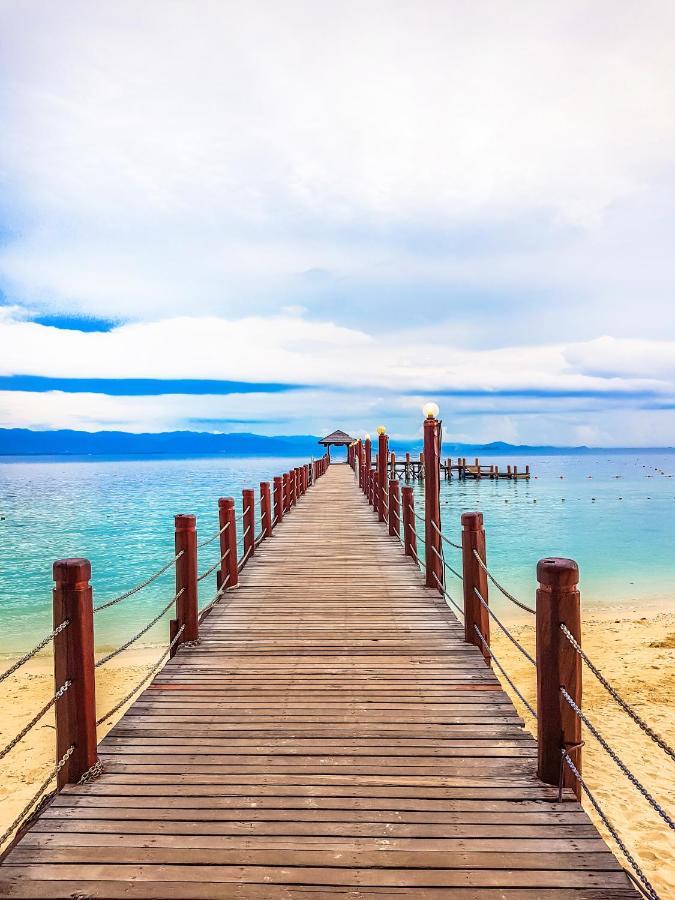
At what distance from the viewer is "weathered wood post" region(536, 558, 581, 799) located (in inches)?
131

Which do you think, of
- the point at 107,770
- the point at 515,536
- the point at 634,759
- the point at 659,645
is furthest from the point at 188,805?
the point at 515,536

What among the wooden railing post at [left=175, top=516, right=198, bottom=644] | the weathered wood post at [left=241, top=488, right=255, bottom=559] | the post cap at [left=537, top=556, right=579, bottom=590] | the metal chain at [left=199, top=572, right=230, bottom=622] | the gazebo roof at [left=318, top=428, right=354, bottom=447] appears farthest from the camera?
the gazebo roof at [left=318, top=428, right=354, bottom=447]

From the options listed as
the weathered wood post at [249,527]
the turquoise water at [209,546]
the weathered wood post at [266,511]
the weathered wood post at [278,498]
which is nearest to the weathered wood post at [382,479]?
the weathered wood post at [278,498]

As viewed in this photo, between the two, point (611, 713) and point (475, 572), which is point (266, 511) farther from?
point (475, 572)

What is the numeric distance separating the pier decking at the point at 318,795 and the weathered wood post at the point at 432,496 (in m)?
2.08

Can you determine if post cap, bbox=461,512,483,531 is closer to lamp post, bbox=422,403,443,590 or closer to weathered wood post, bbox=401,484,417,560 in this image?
lamp post, bbox=422,403,443,590

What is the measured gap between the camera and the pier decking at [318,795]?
2.77m

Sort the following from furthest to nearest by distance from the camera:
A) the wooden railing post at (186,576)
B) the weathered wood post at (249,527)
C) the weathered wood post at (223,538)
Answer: the weathered wood post at (249,527)
the weathered wood post at (223,538)
the wooden railing post at (186,576)

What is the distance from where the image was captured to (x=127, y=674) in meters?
12.3

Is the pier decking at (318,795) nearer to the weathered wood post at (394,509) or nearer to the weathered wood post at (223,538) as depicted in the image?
the weathered wood post at (223,538)

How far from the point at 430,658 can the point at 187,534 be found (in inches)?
102

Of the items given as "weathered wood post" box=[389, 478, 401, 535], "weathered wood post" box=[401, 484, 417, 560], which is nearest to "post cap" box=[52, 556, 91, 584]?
"weathered wood post" box=[401, 484, 417, 560]

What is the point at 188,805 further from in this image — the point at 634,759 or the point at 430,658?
the point at 634,759

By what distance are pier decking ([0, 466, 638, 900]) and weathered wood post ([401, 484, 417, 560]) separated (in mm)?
3803
